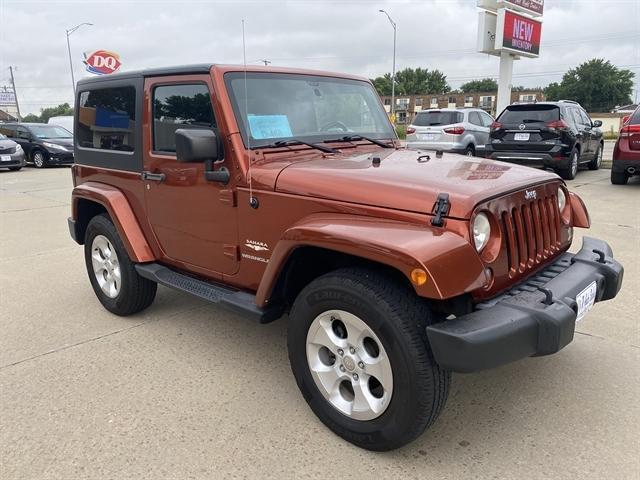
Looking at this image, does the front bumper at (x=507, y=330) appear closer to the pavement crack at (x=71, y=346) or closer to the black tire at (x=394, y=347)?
the black tire at (x=394, y=347)

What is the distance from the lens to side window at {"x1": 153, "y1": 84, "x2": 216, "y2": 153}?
3.24 metres

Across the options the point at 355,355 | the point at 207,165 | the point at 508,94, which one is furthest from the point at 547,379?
the point at 508,94

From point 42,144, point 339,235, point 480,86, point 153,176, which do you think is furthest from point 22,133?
point 480,86

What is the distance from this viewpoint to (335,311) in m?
2.51

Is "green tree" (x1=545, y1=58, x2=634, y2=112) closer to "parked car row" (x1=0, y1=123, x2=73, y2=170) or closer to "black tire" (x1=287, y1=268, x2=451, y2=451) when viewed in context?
"parked car row" (x1=0, y1=123, x2=73, y2=170)

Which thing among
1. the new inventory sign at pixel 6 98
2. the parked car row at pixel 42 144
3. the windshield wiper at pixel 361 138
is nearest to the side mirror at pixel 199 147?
the windshield wiper at pixel 361 138

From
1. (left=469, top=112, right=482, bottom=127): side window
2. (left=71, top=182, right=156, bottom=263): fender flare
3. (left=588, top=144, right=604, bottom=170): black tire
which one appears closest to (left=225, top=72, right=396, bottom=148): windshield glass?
(left=71, top=182, right=156, bottom=263): fender flare

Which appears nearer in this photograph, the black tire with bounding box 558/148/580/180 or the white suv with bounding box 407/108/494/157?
the black tire with bounding box 558/148/580/180

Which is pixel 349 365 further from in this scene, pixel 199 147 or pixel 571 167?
pixel 571 167

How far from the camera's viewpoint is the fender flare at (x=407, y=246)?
214 centimetres

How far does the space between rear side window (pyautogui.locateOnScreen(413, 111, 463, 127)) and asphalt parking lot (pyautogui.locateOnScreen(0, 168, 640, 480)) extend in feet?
30.5

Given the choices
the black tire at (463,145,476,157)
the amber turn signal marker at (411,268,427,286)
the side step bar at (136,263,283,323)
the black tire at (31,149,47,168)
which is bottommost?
the black tire at (31,149,47,168)

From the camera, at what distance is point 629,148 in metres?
9.61

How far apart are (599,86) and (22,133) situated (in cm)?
8582
